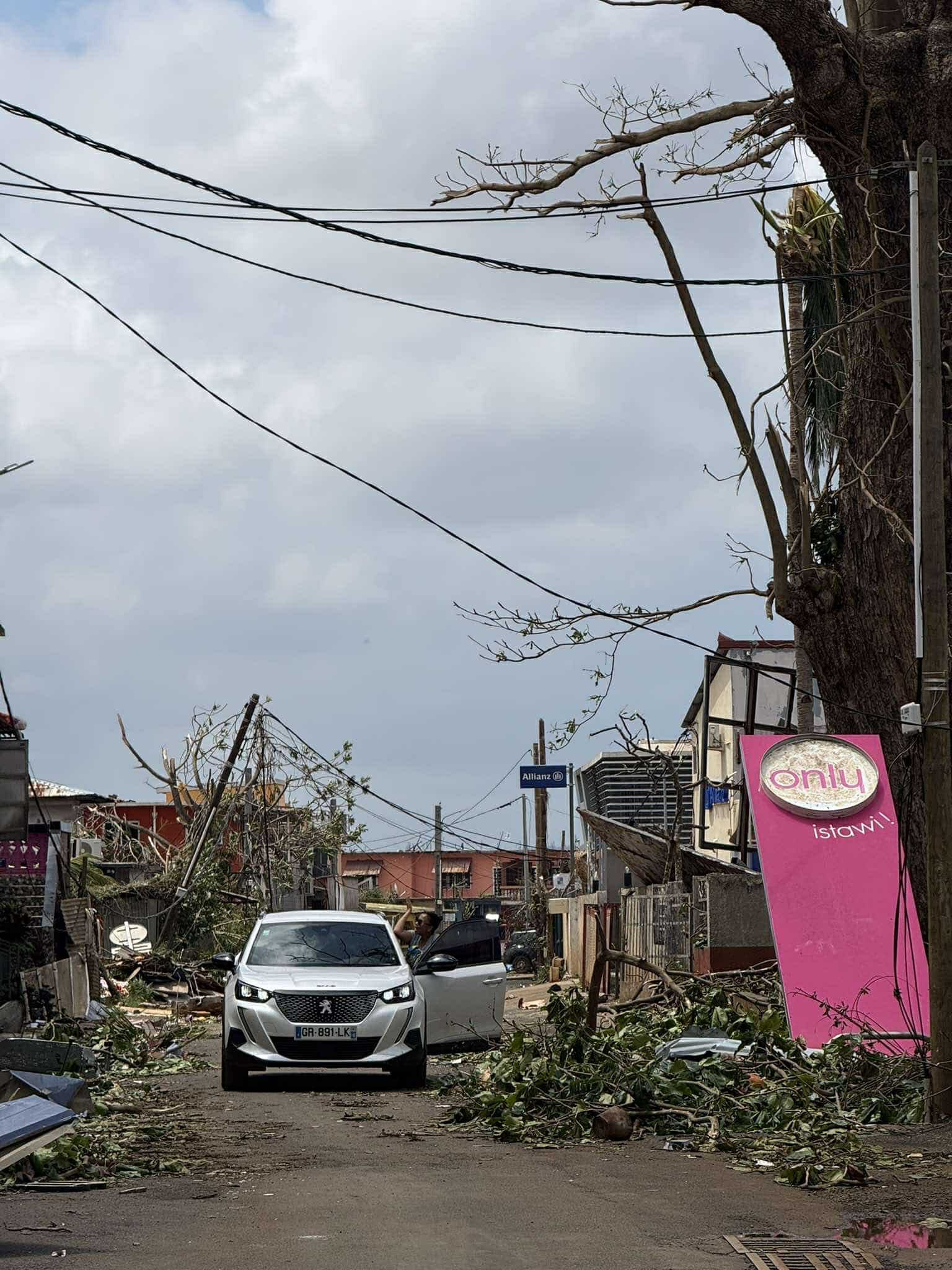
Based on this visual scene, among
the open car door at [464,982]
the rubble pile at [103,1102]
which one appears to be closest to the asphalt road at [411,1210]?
the rubble pile at [103,1102]

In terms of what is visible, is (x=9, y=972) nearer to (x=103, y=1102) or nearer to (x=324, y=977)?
(x=324, y=977)

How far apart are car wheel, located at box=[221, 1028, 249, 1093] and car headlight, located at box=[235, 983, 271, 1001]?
41 cm

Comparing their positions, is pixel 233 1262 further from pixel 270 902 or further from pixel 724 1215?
pixel 270 902

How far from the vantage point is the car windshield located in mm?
15984

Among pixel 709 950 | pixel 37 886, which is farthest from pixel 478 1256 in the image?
pixel 37 886

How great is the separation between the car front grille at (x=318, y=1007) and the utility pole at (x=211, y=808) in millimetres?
21877

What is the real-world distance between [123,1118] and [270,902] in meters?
27.8

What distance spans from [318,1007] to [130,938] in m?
21.1

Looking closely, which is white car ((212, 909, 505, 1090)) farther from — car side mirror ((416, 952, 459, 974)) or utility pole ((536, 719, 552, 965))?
utility pole ((536, 719, 552, 965))

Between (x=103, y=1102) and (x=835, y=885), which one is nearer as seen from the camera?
(x=103, y=1102)

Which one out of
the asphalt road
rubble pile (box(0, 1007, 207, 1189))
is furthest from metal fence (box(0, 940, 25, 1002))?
the asphalt road

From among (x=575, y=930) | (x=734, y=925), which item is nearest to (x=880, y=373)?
(x=734, y=925)

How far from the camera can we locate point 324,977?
1524 cm

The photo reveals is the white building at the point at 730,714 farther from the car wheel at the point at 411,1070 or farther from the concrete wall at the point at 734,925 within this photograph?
the car wheel at the point at 411,1070
